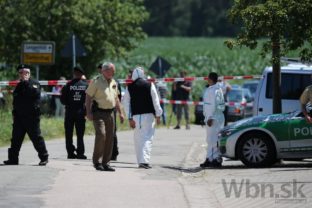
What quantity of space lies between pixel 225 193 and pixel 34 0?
2616cm

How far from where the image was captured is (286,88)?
23.0 meters

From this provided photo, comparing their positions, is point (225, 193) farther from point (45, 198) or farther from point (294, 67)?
point (294, 67)

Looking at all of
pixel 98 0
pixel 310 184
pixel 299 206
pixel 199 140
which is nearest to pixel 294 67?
pixel 199 140

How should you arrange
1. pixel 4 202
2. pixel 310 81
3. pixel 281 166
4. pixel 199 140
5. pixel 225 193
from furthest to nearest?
1. pixel 199 140
2. pixel 310 81
3. pixel 281 166
4. pixel 225 193
5. pixel 4 202

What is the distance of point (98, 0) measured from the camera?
3972 centimetres

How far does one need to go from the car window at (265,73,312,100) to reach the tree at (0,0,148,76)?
16350mm

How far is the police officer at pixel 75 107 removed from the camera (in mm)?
18781

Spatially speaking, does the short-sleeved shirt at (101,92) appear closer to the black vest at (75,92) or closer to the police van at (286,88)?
the black vest at (75,92)

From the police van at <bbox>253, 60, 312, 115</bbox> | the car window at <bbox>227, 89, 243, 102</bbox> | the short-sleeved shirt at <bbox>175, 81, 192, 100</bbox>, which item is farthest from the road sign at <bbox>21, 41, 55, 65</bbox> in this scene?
the car window at <bbox>227, 89, 243, 102</bbox>

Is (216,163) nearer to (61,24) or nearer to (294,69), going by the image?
(294,69)

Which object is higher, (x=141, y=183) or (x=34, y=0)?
(x=34, y=0)

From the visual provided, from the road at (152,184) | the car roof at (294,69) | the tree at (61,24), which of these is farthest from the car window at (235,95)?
the road at (152,184)

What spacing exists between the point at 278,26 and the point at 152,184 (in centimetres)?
578

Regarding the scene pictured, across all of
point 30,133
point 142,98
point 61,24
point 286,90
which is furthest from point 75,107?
point 61,24
